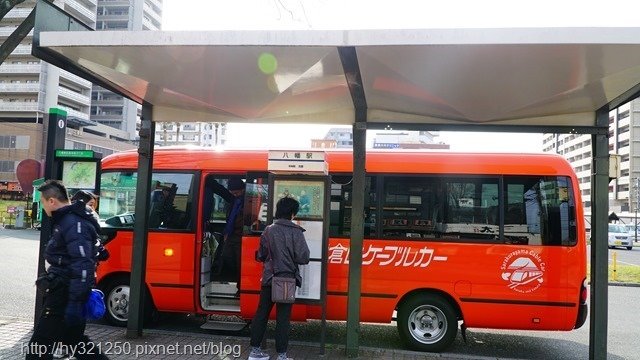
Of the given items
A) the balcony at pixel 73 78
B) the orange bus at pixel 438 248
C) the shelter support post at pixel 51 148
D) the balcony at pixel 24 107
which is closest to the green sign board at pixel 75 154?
the shelter support post at pixel 51 148

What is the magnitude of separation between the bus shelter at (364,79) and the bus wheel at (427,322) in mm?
1069

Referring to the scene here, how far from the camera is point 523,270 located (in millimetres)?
6527

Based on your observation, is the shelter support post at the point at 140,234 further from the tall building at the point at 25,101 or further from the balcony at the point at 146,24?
the balcony at the point at 146,24

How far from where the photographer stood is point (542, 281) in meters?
6.48

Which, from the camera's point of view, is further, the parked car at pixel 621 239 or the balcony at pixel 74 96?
the balcony at pixel 74 96

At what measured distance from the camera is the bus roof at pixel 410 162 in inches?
266

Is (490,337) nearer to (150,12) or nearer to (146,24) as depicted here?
(146,24)

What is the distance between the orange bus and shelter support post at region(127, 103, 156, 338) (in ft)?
2.32

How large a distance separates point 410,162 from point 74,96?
81.4 meters

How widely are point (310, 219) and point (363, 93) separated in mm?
1748

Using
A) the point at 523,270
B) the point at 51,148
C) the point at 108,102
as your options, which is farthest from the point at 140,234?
the point at 108,102

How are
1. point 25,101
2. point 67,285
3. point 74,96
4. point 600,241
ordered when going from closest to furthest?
1. point 67,285
2. point 600,241
3. point 25,101
4. point 74,96

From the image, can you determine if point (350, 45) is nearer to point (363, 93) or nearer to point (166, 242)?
point (363, 93)

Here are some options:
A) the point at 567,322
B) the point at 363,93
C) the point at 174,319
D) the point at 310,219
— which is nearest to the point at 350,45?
the point at 363,93
